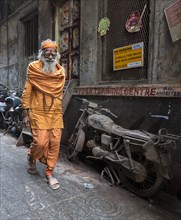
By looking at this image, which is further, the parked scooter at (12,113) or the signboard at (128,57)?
the parked scooter at (12,113)

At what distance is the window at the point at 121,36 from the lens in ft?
11.7

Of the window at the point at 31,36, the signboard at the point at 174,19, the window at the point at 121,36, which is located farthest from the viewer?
the window at the point at 31,36

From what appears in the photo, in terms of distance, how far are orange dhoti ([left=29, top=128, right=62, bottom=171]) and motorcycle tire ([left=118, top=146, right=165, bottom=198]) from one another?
98cm

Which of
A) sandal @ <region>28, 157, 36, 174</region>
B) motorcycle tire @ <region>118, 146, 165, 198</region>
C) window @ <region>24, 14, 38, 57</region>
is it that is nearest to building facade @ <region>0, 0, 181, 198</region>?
motorcycle tire @ <region>118, 146, 165, 198</region>

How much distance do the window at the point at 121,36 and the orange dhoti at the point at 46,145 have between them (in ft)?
5.23

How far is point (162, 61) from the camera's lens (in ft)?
10.5

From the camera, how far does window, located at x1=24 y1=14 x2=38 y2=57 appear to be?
701cm

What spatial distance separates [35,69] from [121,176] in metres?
1.92

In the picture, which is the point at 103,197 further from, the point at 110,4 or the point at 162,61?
the point at 110,4

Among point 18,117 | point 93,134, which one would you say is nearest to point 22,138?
point 18,117

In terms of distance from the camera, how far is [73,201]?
2.67 metres

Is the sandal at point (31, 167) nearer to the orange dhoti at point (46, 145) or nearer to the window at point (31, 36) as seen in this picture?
the orange dhoti at point (46, 145)

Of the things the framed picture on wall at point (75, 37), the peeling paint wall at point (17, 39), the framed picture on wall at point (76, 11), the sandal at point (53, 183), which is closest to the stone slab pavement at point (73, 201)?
the sandal at point (53, 183)

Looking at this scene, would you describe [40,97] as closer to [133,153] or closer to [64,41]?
[133,153]
